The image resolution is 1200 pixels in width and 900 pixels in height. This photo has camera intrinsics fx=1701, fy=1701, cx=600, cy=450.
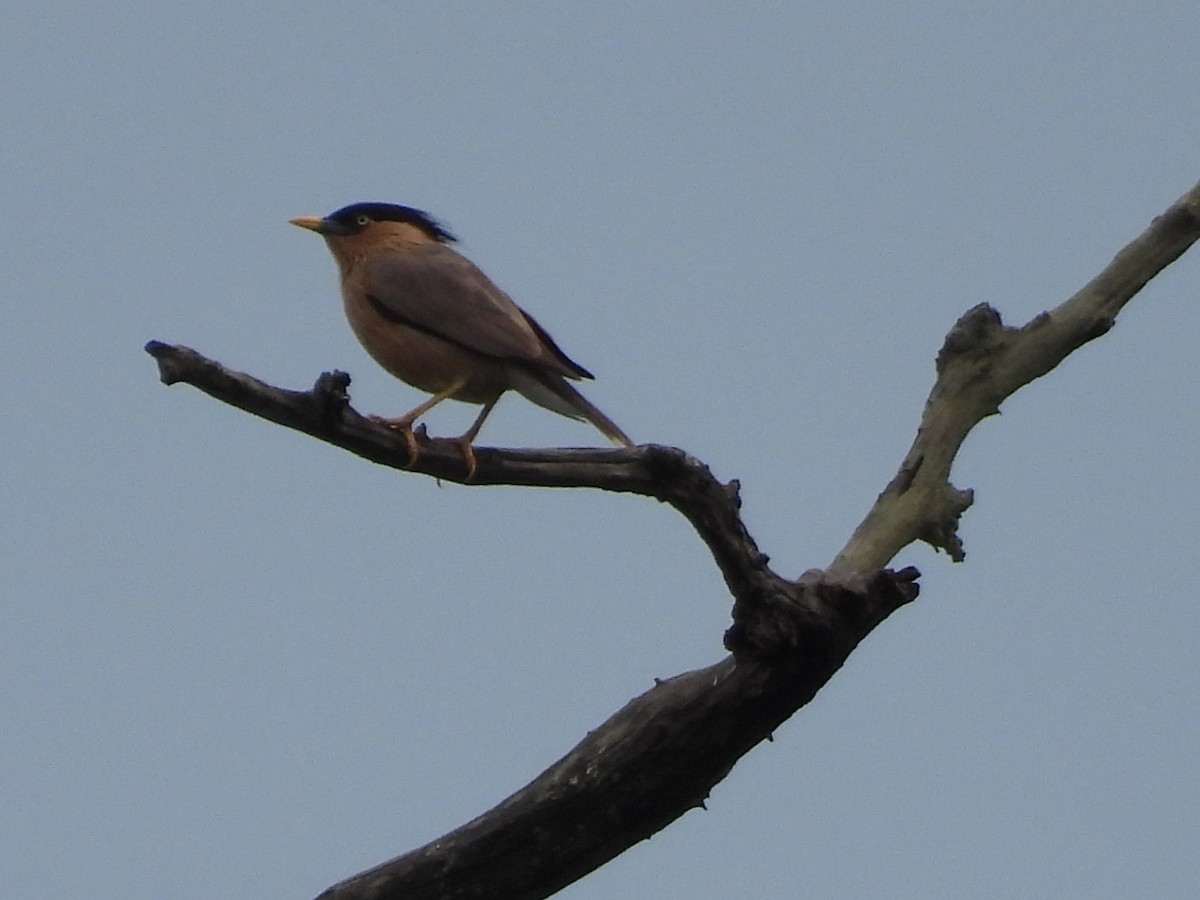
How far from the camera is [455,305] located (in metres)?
7.82

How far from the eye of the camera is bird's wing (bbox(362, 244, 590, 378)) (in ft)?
24.8

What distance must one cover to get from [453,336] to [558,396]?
55cm

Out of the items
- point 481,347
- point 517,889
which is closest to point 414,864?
point 517,889

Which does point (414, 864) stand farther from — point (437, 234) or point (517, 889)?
point (437, 234)

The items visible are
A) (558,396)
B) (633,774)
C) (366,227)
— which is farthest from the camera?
(366,227)

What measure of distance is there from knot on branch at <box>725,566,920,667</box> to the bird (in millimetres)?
1559

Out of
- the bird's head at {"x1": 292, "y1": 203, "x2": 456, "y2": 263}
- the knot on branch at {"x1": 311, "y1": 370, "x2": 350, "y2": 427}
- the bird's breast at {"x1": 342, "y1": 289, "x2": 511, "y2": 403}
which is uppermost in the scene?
the bird's head at {"x1": 292, "y1": 203, "x2": 456, "y2": 263}

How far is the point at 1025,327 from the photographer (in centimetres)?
680

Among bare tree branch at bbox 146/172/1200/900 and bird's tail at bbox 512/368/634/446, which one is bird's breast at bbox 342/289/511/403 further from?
bare tree branch at bbox 146/172/1200/900

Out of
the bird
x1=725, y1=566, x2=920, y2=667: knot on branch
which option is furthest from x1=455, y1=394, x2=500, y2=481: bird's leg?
x1=725, y1=566, x2=920, y2=667: knot on branch

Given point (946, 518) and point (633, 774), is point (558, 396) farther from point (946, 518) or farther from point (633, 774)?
point (633, 774)

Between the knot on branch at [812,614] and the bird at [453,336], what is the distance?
5.12ft

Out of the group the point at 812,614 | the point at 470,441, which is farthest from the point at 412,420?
the point at 812,614

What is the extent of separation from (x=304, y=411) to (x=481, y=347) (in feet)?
7.54
